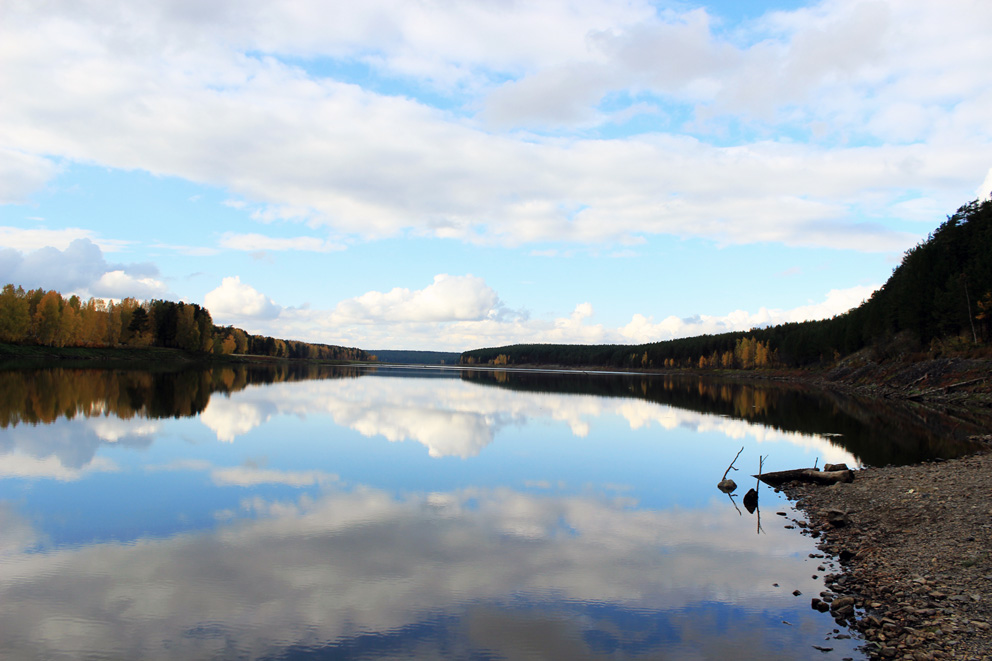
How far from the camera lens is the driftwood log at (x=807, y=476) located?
857 inches

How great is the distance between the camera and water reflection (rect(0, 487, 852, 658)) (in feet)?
31.4

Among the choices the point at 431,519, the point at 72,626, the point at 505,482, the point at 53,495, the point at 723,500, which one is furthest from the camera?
the point at 505,482

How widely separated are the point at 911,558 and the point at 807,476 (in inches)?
400

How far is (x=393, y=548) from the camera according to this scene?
1395cm

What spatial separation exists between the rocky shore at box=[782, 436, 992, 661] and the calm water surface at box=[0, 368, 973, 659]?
0.74 meters

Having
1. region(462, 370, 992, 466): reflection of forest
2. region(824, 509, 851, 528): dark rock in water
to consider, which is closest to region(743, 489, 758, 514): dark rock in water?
region(824, 509, 851, 528): dark rock in water

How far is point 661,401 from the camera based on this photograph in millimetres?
65438

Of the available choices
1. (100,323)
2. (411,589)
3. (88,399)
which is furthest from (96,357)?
(411,589)

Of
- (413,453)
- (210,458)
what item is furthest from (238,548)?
(413,453)

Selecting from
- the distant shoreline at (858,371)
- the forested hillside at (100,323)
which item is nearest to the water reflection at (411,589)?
the distant shoreline at (858,371)

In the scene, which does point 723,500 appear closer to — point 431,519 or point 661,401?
point 431,519

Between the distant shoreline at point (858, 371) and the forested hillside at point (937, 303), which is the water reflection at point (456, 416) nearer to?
the distant shoreline at point (858, 371)

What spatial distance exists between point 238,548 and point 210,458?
41.7ft

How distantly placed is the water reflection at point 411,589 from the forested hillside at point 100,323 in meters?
114
